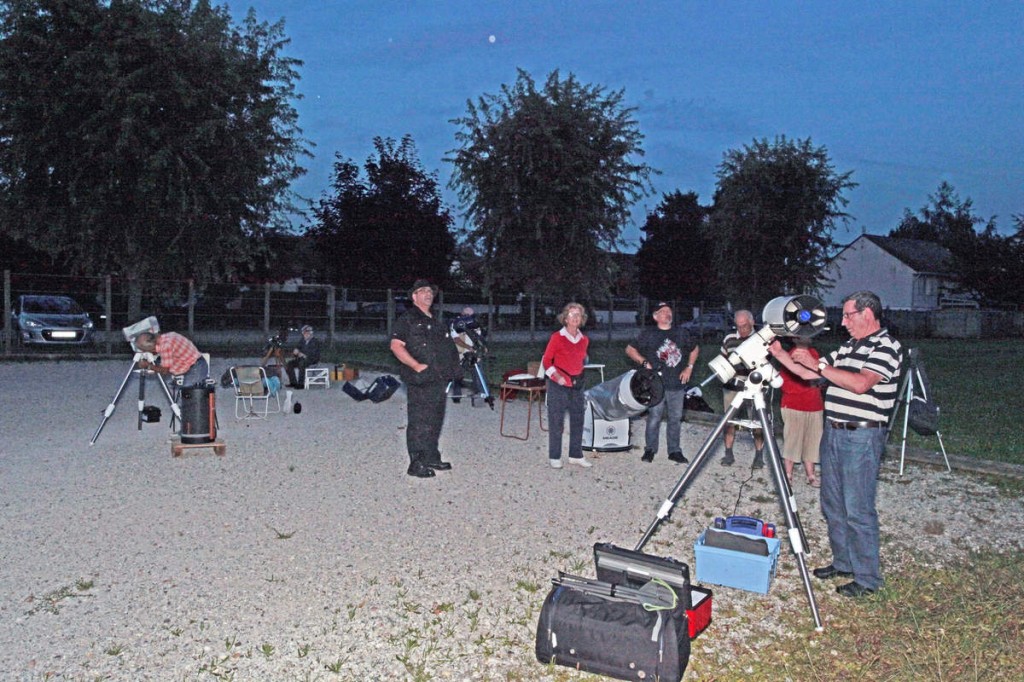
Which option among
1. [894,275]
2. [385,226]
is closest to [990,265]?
[894,275]

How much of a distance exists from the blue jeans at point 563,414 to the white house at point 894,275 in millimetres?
53853

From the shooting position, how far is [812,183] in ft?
121

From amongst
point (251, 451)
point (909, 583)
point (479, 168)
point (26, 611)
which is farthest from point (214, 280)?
point (909, 583)

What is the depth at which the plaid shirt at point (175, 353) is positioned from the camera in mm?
9680

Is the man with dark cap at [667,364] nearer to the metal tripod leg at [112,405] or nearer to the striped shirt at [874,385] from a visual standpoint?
the striped shirt at [874,385]

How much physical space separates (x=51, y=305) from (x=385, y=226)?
1655cm

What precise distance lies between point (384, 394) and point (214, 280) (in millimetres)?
12889

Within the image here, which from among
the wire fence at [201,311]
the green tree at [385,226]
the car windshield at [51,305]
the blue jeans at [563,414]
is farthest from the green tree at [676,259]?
the blue jeans at [563,414]

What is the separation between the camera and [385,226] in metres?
37.2

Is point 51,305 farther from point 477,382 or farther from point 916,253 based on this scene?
point 916,253

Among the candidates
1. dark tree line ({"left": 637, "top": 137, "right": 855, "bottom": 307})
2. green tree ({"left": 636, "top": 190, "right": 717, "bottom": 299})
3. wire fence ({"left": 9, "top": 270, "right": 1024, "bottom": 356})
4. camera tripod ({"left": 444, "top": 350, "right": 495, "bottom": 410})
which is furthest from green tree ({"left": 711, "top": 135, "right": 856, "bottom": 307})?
camera tripod ({"left": 444, "top": 350, "right": 495, "bottom": 410})

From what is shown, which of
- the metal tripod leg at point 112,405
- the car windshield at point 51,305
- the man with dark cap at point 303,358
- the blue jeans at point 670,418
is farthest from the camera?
the car windshield at point 51,305

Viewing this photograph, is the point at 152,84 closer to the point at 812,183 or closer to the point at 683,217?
the point at 812,183

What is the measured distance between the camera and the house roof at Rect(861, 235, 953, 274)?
59656 millimetres
